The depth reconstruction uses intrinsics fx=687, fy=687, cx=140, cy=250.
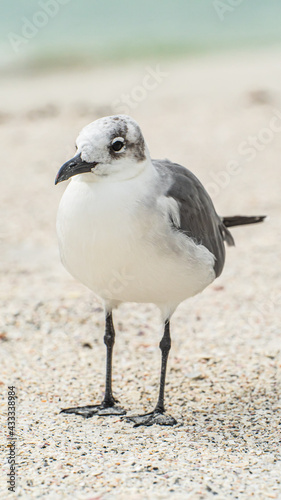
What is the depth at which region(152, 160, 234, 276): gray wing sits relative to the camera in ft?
12.9

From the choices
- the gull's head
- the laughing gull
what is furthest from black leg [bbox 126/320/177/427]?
the gull's head

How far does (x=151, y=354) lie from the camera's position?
5.24m

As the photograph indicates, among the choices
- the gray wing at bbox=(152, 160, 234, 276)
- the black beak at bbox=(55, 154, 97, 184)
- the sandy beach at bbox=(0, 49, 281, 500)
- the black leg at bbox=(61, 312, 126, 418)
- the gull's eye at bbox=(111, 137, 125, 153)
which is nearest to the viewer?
the sandy beach at bbox=(0, 49, 281, 500)

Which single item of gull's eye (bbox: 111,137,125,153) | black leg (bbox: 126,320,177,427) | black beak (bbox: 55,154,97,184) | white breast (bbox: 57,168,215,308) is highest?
gull's eye (bbox: 111,137,125,153)

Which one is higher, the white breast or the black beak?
the black beak

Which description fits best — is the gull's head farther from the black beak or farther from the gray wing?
the gray wing

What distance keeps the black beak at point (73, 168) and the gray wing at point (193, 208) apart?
53cm

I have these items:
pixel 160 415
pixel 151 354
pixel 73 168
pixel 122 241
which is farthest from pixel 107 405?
pixel 73 168

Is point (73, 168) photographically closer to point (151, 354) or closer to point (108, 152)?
point (108, 152)

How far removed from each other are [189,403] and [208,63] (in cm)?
2296

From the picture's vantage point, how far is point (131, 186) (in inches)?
141

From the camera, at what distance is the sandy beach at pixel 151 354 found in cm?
325

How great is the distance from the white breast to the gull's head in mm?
62

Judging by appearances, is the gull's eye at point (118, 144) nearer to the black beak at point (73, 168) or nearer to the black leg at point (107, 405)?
the black beak at point (73, 168)
